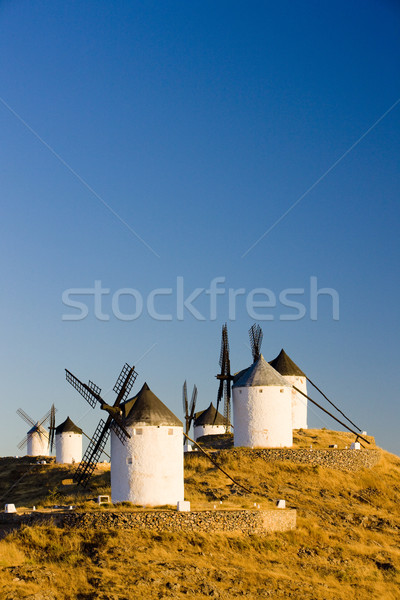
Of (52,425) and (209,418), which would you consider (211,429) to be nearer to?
(209,418)

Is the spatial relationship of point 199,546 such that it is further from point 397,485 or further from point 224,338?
point 224,338

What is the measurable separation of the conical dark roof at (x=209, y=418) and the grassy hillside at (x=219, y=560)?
2888 cm

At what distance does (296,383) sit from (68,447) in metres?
23.0

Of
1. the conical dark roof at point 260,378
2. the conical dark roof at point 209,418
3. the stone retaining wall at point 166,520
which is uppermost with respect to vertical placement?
the conical dark roof at point 260,378

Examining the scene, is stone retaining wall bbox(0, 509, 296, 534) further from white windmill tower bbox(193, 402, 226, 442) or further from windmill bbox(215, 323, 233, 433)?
white windmill tower bbox(193, 402, 226, 442)

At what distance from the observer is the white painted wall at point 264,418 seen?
44500mm

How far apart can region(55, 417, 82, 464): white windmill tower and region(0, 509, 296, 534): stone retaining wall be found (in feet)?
115

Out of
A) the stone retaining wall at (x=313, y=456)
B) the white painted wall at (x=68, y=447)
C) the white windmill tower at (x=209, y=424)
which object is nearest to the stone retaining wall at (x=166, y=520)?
the stone retaining wall at (x=313, y=456)

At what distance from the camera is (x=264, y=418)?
4462 cm

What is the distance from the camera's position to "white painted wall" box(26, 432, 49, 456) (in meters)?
77.1

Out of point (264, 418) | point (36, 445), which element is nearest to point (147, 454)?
point (264, 418)

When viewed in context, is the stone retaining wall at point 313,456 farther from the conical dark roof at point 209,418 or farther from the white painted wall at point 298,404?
the conical dark roof at point 209,418

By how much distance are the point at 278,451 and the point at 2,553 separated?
19.2 meters

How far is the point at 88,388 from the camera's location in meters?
35.3
